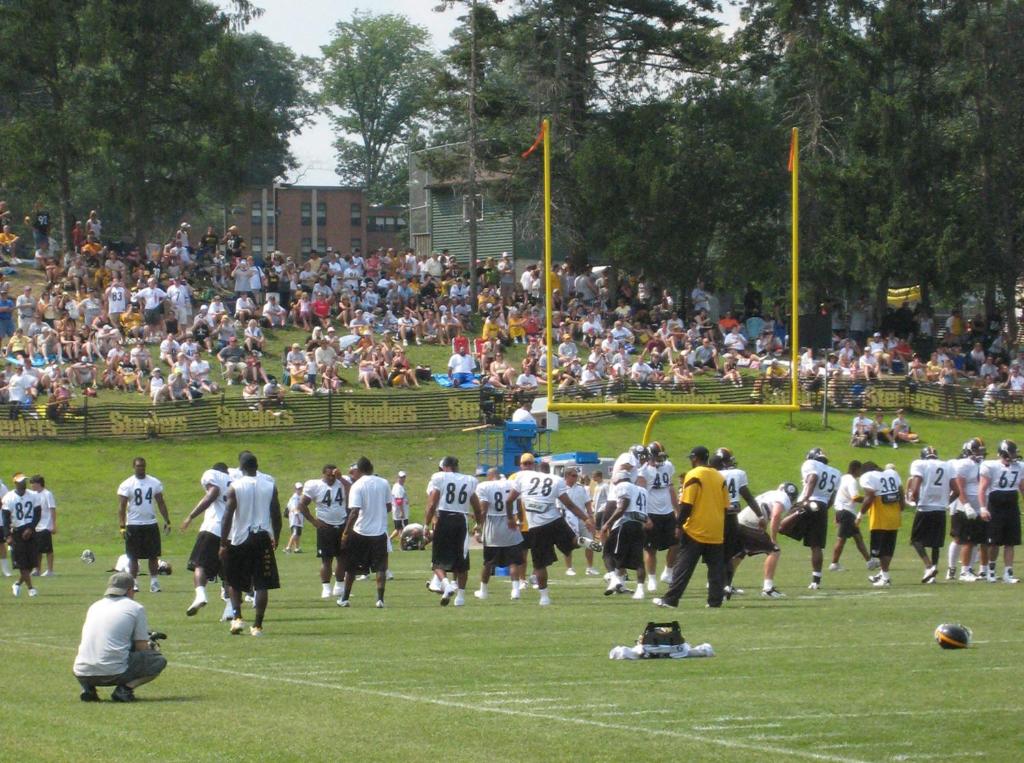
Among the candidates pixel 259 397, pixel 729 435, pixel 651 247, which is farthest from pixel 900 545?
pixel 651 247

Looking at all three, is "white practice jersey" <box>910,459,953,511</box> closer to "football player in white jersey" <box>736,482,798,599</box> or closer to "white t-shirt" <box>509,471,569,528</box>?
"football player in white jersey" <box>736,482,798,599</box>

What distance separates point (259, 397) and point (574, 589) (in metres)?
17.7

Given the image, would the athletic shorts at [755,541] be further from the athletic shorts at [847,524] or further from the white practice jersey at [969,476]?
the athletic shorts at [847,524]

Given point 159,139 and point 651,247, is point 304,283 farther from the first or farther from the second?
point 651,247

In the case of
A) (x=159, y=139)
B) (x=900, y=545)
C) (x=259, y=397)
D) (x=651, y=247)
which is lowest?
(x=900, y=545)

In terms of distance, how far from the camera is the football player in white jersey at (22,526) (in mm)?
21500

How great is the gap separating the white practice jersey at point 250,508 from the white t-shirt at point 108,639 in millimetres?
4234

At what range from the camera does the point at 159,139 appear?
46.8 meters

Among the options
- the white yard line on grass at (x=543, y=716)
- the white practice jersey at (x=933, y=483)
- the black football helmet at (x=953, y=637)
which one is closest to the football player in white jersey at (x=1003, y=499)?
the white practice jersey at (x=933, y=483)

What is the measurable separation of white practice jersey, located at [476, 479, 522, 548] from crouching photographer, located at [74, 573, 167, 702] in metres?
8.10

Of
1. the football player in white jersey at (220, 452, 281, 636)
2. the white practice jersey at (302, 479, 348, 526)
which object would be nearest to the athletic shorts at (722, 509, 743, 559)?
the football player in white jersey at (220, 452, 281, 636)

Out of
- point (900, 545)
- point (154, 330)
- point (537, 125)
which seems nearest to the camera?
point (900, 545)

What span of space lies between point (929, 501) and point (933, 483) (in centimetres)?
27

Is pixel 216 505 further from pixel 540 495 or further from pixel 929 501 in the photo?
pixel 929 501
